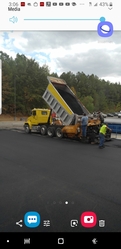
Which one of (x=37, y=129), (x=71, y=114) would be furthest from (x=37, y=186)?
(x=37, y=129)

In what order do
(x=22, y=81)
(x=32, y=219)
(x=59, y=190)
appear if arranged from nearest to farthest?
(x=32, y=219)
(x=22, y=81)
(x=59, y=190)

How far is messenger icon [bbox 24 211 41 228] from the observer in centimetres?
134

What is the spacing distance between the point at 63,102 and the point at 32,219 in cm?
916

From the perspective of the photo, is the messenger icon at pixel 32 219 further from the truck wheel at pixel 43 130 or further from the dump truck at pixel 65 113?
the truck wheel at pixel 43 130
